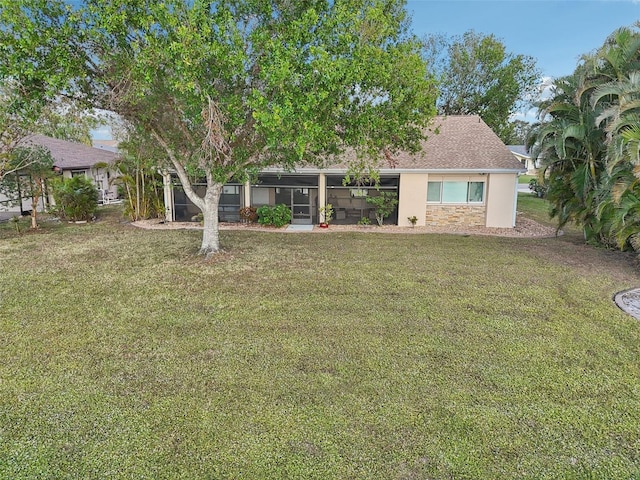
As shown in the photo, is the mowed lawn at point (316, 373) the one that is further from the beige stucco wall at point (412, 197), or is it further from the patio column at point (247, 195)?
the patio column at point (247, 195)

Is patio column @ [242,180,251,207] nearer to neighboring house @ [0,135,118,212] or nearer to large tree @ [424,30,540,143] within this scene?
neighboring house @ [0,135,118,212]

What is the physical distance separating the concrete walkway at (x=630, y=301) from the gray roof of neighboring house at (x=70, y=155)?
23830mm

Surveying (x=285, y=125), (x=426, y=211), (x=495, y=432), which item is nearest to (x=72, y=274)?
(x=285, y=125)

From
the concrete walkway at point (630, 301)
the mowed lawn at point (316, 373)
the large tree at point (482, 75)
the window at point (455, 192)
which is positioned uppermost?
the large tree at point (482, 75)

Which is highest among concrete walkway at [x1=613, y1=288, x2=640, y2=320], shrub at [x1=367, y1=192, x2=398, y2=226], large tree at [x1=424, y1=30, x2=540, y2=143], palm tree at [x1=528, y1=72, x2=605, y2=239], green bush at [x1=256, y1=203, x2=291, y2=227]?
large tree at [x1=424, y1=30, x2=540, y2=143]

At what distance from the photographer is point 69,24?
9.02 m

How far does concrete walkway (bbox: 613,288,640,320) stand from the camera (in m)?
8.18

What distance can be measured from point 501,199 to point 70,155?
24.1m

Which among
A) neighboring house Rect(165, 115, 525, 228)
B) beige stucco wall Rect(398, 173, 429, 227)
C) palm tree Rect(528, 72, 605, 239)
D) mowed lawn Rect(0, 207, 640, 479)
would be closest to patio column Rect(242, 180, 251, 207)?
neighboring house Rect(165, 115, 525, 228)

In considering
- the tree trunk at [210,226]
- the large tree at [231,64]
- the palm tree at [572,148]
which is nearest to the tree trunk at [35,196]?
the large tree at [231,64]

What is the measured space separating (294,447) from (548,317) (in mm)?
5812

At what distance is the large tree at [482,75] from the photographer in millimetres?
27719

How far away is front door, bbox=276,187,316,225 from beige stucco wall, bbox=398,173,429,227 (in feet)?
13.0

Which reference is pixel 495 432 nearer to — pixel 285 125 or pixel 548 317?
pixel 548 317
